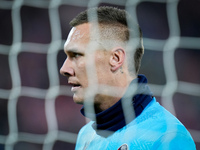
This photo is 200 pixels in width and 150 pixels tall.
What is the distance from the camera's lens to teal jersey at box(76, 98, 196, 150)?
3.03 feet

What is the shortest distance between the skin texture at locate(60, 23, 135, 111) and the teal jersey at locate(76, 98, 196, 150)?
109 mm

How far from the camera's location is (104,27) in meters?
1.17

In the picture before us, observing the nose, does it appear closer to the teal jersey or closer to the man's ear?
the man's ear

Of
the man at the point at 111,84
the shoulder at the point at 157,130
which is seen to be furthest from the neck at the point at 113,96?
the shoulder at the point at 157,130

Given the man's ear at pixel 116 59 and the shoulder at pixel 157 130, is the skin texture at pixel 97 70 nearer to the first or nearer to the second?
the man's ear at pixel 116 59

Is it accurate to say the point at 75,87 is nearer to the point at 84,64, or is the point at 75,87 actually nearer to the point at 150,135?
the point at 84,64

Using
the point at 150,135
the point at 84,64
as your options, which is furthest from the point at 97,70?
the point at 150,135

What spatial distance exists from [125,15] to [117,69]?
251mm

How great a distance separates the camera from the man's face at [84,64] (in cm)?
110

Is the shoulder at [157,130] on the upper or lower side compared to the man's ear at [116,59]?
lower

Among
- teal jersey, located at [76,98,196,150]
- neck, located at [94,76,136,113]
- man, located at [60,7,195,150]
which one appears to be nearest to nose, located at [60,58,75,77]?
man, located at [60,7,195,150]

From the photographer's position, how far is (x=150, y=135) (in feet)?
3.18

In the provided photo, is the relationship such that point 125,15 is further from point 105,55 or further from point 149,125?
point 149,125

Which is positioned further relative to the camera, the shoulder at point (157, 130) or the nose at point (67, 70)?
the nose at point (67, 70)
